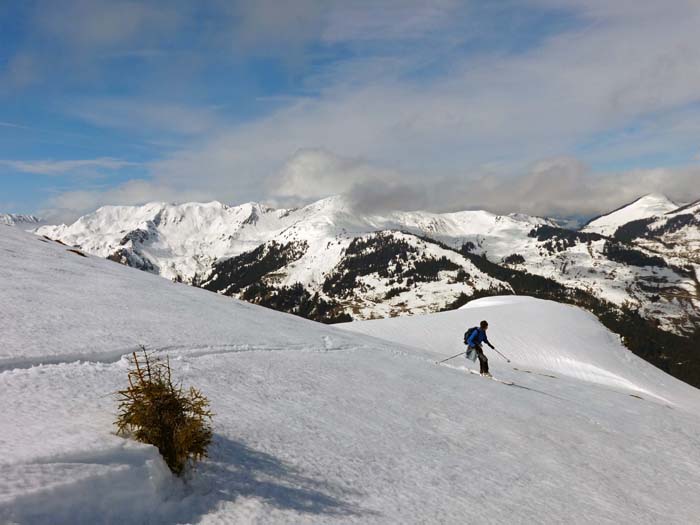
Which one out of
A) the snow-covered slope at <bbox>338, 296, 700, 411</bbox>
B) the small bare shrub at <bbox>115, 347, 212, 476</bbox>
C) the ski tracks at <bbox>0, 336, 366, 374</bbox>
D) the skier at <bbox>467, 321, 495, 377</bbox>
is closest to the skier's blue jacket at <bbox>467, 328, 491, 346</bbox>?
the skier at <bbox>467, 321, 495, 377</bbox>

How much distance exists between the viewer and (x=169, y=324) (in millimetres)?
12492

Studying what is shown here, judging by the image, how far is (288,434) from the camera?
7.00m

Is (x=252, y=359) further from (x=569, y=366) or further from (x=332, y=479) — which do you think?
(x=569, y=366)

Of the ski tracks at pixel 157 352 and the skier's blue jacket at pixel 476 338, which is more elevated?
the skier's blue jacket at pixel 476 338

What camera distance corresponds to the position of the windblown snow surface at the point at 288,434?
4305 mm

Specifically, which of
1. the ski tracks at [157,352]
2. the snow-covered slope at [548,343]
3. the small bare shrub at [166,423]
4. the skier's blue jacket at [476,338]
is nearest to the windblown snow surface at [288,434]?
the ski tracks at [157,352]

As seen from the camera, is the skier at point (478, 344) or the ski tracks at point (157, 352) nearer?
the ski tracks at point (157, 352)

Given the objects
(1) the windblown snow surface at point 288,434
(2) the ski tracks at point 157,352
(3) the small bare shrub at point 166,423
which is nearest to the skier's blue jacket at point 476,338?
(1) the windblown snow surface at point 288,434

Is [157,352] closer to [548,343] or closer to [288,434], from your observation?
[288,434]

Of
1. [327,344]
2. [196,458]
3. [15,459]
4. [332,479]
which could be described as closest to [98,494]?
[15,459]

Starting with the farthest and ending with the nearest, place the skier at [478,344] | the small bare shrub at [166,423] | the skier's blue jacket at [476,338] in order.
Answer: the skier's blue jacket at [476,338], the skier at [478,344], the small bare shrub at [166,423]

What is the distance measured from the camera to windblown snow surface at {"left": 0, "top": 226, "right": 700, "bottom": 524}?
14.1ft

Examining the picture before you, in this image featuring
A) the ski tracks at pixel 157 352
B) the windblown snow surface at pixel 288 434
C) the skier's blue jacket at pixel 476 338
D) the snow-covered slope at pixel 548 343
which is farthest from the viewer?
the snow-covered slope at pixel 548 343

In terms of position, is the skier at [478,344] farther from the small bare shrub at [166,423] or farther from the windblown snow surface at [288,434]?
the small bare shrub at [166,423]
